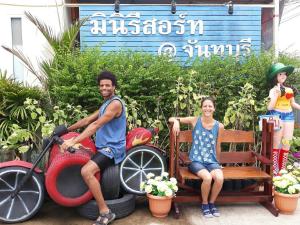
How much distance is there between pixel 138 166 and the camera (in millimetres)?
4270

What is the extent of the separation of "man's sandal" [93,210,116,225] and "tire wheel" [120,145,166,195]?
1.50 ft

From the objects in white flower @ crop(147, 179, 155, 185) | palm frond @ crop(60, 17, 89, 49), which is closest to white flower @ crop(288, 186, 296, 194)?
white flower @ crop(147, 179, 155, 185)

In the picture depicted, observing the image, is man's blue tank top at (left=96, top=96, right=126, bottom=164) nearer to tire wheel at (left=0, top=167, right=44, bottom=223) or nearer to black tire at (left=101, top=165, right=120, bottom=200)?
black tire at (left=101, top=165, right=120, bottom=200)

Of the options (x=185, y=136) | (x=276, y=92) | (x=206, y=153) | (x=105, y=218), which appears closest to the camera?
(x=105, y=218)

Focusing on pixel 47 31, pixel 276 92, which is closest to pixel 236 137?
pixel 276 92

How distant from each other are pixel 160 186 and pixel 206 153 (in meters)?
0.73

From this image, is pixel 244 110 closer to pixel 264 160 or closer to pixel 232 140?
Answer: pixel 232 140

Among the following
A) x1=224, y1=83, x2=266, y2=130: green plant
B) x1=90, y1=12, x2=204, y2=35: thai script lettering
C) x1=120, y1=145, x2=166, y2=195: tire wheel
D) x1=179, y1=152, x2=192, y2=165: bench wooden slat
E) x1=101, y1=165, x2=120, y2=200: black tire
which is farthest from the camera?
x1=90, y1=12, x2=204, y2=35: thai script lettering

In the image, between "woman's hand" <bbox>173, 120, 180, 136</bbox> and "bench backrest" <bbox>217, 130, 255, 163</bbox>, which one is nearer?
A: "woman's hand" <bbox>173, 120, 180, 136</bbox>

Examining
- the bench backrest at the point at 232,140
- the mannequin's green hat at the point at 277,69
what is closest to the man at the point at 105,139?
the bench backrest at the point at 232,140

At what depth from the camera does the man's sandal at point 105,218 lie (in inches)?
144

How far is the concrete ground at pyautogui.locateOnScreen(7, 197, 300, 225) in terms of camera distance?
3857 millimetres

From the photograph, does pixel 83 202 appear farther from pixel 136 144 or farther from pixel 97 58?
pixel 97 58

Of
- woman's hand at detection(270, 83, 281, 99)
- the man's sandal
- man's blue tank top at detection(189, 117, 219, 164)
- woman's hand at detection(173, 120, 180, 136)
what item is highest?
woman's hand at detection(270, 83, 281, 99)
